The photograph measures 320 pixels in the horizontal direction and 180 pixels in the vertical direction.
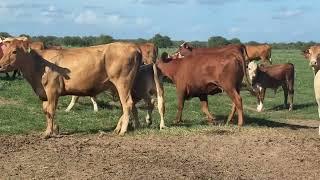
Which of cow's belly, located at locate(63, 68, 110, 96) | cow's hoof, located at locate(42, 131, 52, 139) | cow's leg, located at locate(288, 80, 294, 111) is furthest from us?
cow's leg, located at locate(288, 80, 294, 111)

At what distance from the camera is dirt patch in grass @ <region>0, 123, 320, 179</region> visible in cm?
914

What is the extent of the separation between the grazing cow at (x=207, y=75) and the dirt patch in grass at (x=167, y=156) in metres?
1.96

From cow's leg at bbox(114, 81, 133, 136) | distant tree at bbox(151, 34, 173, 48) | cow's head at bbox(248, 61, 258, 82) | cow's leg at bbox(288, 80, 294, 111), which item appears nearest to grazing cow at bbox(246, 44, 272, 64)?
cow's leg at bbox(288, 80, 294, 111)

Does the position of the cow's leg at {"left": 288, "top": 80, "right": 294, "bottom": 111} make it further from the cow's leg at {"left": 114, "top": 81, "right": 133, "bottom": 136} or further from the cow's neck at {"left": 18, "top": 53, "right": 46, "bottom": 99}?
the cow's neck at {"left": 18, "top": 53, "right": 46, "bottom": 99}

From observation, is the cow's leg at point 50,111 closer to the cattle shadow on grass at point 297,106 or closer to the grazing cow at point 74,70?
the grazing cow at point 74,70

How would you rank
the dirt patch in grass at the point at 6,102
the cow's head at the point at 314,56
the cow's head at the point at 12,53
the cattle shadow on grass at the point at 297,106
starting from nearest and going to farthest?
the cow's head at the point at 12,53
the dirt patch in grass at the point at 6,102
the cow's head at the point at 314,56
the cattle shadow on grass at the point at 297,106

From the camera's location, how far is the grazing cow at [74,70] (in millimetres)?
12242

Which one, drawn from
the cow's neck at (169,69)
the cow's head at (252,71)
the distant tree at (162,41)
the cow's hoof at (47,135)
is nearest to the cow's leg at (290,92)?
the cow's head at (252,71)

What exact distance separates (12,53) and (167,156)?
419cm

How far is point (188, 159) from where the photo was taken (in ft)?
33.1

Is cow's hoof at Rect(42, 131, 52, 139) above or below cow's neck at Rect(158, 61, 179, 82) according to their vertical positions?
below

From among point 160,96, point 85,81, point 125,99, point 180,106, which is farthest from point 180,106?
point 85,81

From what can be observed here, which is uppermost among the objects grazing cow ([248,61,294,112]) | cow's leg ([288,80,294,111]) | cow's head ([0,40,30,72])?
cow's head ([0,40,30,72])

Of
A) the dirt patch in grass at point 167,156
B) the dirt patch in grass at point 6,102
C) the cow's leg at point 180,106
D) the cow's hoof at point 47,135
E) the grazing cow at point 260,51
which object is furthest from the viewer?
the grazing cow at point 260,51
